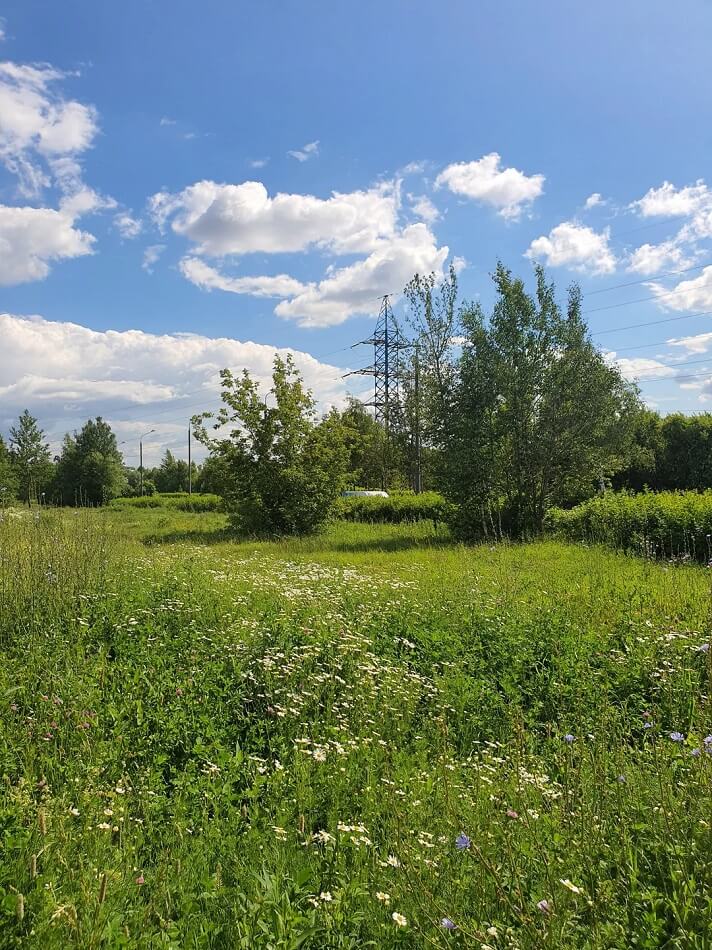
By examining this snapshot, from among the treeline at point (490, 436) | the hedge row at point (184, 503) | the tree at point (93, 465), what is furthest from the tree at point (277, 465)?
the tree at point (93, 465)

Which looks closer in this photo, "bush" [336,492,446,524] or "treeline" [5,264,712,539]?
"treeline" [5,264,712,539]

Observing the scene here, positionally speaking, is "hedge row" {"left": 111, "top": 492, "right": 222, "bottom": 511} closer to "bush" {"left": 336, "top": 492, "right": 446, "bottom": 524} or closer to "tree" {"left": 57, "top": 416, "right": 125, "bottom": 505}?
"tree" {"left": 57, "top": 416, "right": 125, "bottom": 505}

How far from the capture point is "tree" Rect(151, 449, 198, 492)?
75.8m

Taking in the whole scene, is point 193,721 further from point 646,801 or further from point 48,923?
point 646,801

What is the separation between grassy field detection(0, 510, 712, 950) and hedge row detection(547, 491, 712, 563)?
4.51m

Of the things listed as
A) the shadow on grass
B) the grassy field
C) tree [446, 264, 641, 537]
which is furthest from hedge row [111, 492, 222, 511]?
the grassy field

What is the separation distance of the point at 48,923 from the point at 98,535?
6.48 meters

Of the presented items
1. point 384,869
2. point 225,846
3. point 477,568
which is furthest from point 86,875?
point 477,568

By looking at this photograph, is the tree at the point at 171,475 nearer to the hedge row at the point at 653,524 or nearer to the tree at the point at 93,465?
the tree at the point at 93,465

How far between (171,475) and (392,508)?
5814 centimetres

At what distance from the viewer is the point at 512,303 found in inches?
656

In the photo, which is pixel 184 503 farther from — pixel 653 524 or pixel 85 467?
pixel 653 524

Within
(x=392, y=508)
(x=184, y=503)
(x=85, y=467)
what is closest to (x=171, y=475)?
(x=85, y=467)

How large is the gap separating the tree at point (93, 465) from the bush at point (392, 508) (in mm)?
31102
